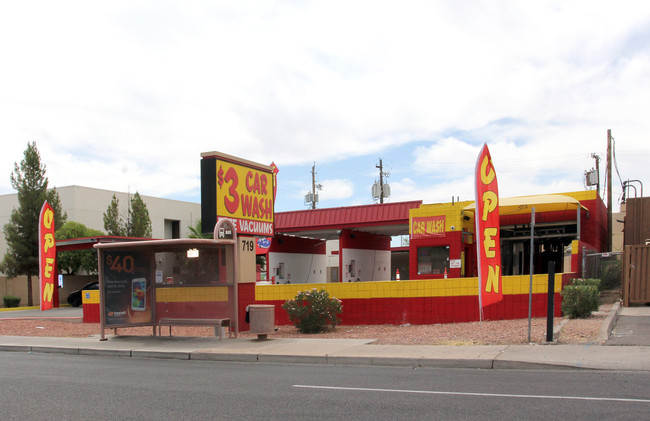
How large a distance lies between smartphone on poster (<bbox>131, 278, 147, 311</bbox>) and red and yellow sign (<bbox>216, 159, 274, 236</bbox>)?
300cm

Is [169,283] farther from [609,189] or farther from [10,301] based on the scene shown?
[10,301]

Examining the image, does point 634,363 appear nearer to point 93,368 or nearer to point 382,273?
point 93,368

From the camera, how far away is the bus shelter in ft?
51.6

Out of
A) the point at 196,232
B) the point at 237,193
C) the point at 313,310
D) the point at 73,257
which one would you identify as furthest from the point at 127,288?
the point at 196,232

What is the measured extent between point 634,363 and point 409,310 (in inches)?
315

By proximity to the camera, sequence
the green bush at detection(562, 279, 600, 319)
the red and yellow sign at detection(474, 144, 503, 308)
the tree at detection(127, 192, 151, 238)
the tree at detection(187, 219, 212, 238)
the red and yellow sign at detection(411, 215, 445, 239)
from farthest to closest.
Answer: the tree at detection(187, 219, 212, 238) → the tree at detection(127, 192, 151, 238) → the red and yellow sign at detection(411, 215, 445, 239) → the green bush at detection(562, 279, 600, 319) → the red and yellow sign at detection(474, 144, 503, 308)

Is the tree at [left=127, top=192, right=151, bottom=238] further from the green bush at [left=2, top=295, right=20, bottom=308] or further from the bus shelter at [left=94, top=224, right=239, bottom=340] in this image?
the bus shelter at [left=94, top=224, right=239, bottom=340]

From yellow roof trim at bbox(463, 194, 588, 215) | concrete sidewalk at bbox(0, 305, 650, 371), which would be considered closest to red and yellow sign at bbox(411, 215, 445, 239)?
yellow roof trim at bbox(463, 194, 588, 215)

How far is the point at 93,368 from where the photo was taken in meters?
11.8

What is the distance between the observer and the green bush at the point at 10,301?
124ft

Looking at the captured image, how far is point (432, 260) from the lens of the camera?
24000 millimetres

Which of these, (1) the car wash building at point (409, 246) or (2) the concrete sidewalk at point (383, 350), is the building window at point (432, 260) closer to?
(1) the car wash building at point (409, 246)

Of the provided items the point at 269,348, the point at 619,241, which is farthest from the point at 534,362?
the point at 619,241

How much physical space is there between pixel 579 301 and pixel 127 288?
1177 centimetres
